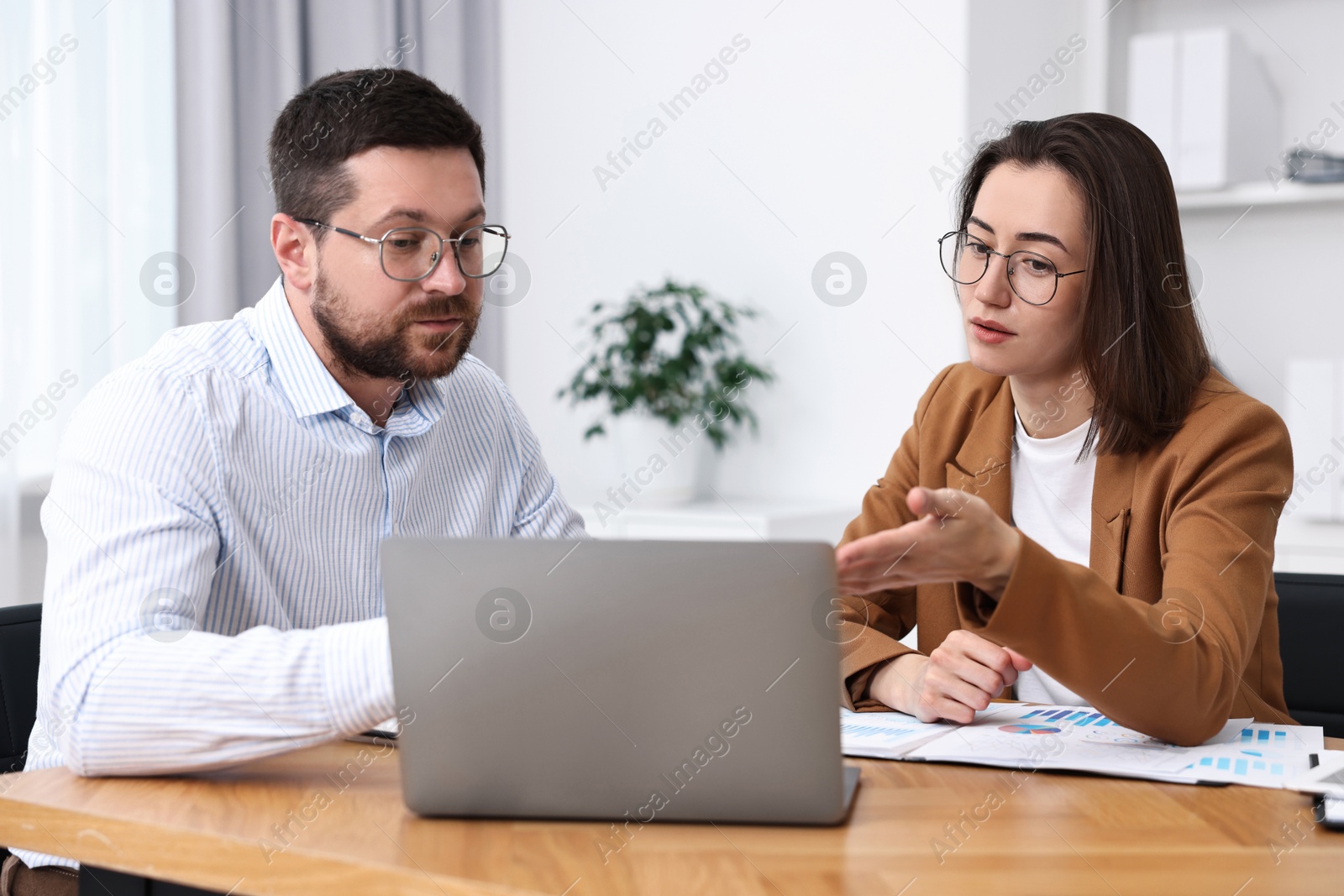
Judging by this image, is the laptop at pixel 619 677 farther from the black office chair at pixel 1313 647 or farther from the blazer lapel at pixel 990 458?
the black office chair at pixel 1313 647

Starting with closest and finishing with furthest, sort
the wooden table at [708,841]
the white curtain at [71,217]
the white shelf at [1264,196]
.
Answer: the wooden table at [708,841] < the white curtain at [71,217] < the white shelf at [1264,196]

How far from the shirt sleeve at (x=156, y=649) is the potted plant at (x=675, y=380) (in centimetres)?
219

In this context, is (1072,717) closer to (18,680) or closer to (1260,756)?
(1260,756)

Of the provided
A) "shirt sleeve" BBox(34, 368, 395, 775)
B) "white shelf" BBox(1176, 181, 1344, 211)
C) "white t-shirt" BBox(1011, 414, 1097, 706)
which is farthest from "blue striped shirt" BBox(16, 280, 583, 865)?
"white shelf" BBox(1176, 181, 1344, 211)

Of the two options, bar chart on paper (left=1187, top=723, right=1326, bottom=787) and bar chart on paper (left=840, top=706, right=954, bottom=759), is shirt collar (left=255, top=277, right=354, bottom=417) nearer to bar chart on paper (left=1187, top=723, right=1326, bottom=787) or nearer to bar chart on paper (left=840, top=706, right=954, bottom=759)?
bar chart on paper (left=840, top=706, right=954, bottom=759)

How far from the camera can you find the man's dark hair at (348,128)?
1360 millimetres

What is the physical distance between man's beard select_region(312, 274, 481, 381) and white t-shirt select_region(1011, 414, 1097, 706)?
734mm

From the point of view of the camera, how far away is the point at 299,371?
4.38ft

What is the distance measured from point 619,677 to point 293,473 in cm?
62

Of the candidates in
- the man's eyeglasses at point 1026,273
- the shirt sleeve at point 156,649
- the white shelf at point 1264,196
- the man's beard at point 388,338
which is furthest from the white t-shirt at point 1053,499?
the white shelf at point 1264,196

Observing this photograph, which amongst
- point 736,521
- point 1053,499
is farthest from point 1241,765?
point 736,521

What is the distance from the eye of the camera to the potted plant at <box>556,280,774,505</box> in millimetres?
3291

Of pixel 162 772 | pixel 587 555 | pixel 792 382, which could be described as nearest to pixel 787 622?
pixel 587 555

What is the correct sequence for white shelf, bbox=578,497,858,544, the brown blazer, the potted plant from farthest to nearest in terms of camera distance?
the potted plant < white shelf, bbox=578,497,858,544 < the brown blazer
